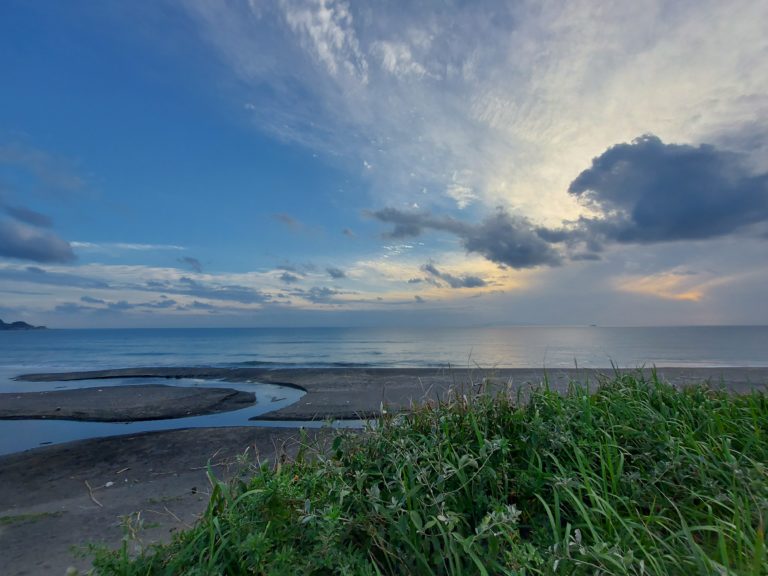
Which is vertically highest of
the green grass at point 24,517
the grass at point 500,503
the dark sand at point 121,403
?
the grass at point 500,503

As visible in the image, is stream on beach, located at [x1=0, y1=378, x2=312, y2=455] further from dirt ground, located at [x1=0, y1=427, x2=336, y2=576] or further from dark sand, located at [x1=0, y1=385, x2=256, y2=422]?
dirt ground, located at [x1=0, y1=427, x2=336, y2=576]

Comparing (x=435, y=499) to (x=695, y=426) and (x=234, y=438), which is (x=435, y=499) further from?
(x=234, y=438)

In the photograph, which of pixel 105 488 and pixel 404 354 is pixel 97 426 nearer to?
pixel 105 488

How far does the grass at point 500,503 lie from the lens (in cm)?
236

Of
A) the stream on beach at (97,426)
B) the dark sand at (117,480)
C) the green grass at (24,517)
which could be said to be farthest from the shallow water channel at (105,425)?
the green grass at (24,517)

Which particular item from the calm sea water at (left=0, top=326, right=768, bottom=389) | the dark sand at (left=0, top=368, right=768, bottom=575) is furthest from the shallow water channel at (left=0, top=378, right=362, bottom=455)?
the calm sea water at (left=0, top=326, right=768, bottom=389)

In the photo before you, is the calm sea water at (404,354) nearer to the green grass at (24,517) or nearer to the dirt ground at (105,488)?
the dirt ground at (105,488)

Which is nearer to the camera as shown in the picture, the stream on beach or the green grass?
the green grass

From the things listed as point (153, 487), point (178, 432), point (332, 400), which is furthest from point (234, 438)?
point (332, 400)

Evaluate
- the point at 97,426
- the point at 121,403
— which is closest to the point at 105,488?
the point at 97,426

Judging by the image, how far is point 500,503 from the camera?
9.49 ft

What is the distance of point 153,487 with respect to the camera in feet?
23.6

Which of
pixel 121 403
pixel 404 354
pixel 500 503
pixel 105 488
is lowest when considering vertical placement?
pixel 105 488

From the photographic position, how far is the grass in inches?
93.0
